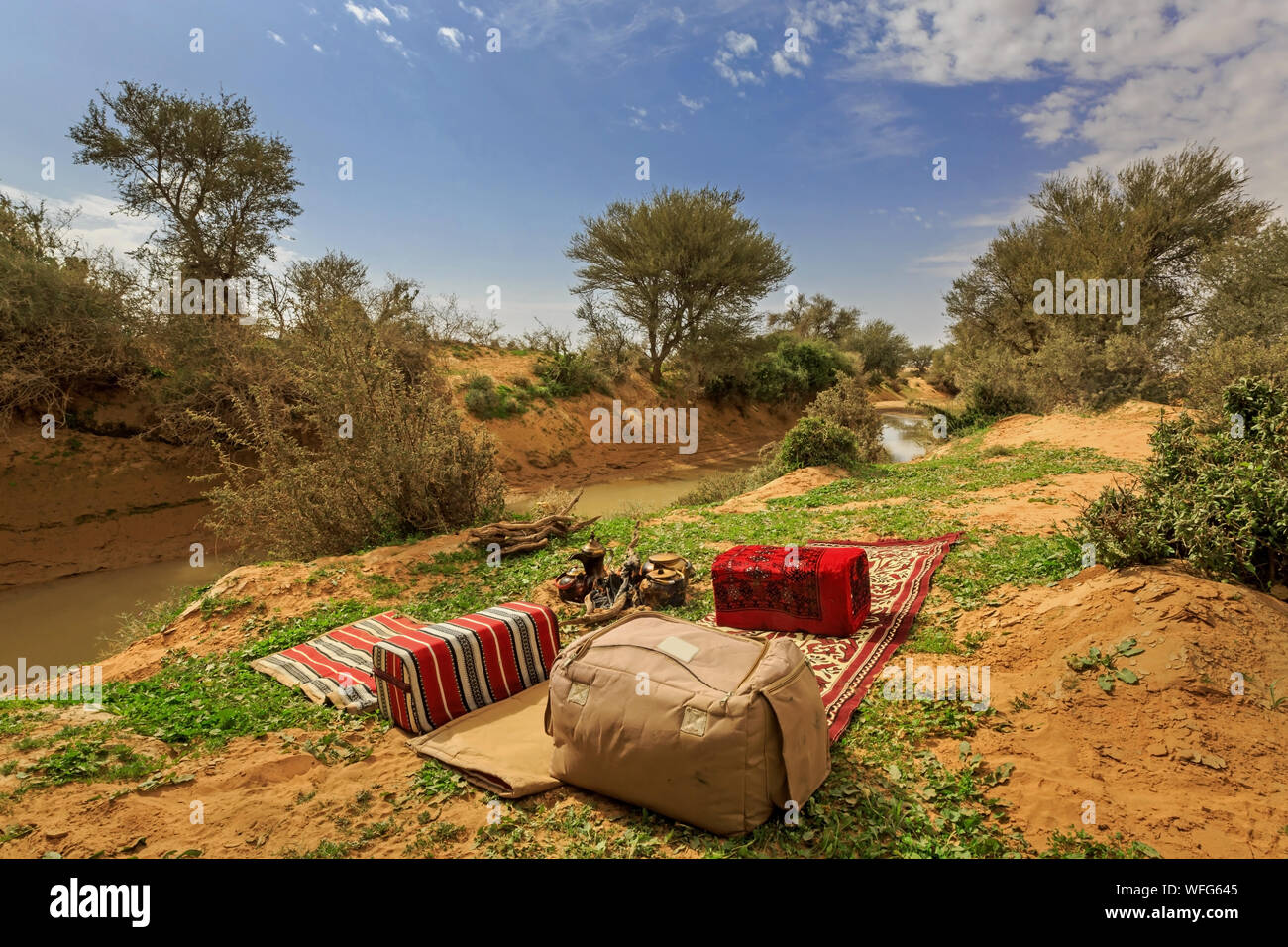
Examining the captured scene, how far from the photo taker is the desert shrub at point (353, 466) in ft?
25.9

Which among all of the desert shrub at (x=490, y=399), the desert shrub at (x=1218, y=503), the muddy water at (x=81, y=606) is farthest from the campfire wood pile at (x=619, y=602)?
the desert shrub at (x=490, y=399)

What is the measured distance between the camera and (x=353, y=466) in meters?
8.05

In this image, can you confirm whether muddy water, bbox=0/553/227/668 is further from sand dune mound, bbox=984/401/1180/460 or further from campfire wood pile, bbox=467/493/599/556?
sand dune mound, bbox=984/401/1180/460

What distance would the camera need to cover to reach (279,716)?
156 inches

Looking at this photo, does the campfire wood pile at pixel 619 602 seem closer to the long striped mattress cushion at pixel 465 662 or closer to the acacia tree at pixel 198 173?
the long striped mattress cushion at pixel 465 662

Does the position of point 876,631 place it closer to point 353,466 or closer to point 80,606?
point 353,466

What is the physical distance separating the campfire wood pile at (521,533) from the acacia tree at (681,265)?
16.2 meters

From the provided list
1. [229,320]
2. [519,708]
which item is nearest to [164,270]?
[229,320]

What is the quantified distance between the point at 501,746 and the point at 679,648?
1.31 meters

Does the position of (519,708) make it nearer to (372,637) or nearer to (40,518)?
(372,637)

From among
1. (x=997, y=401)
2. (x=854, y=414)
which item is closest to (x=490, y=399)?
(x=854, y=414)

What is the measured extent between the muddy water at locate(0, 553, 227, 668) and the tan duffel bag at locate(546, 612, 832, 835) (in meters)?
7.86
